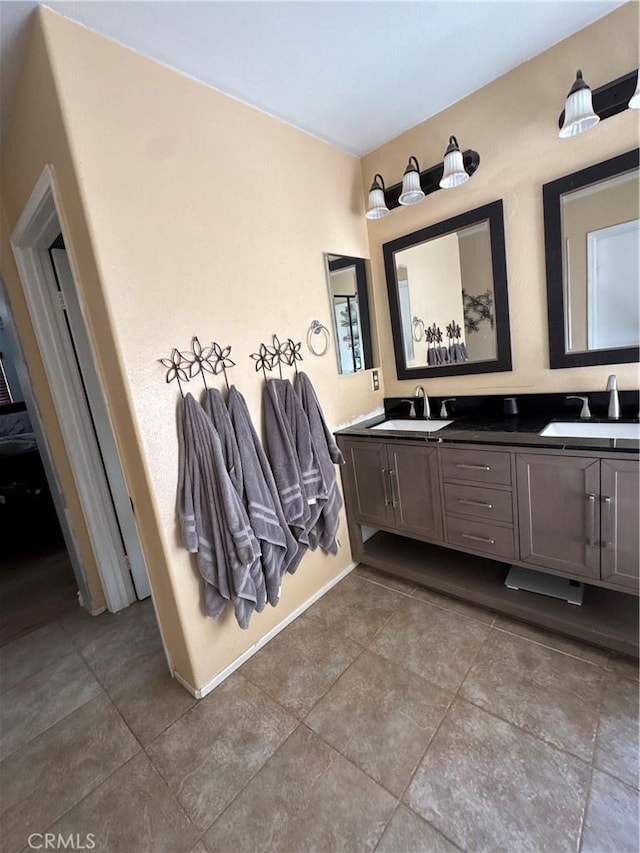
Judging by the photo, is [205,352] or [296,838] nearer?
[296,838]

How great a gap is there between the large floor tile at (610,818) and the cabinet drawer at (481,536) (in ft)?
2.51

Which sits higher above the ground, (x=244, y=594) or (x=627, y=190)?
(x=627, y=190)

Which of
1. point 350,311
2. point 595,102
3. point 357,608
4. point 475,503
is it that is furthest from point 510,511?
point 595,102

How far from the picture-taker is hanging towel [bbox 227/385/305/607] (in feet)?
5.19

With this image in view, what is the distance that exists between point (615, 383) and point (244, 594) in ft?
6.19

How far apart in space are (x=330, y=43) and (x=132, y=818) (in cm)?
285

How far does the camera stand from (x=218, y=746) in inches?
53.7

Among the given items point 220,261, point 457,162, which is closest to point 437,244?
point 457,162

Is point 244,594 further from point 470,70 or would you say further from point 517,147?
point 470,70

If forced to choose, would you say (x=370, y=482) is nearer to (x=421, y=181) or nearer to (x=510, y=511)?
(x=510, y=511)

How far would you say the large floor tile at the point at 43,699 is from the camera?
1.52 meters

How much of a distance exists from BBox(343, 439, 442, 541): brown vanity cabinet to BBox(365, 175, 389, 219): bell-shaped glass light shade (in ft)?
4.34

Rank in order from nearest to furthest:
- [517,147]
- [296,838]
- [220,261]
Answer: [296,838] < [220,261] < [517,147]

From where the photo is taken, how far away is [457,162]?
1.78m
